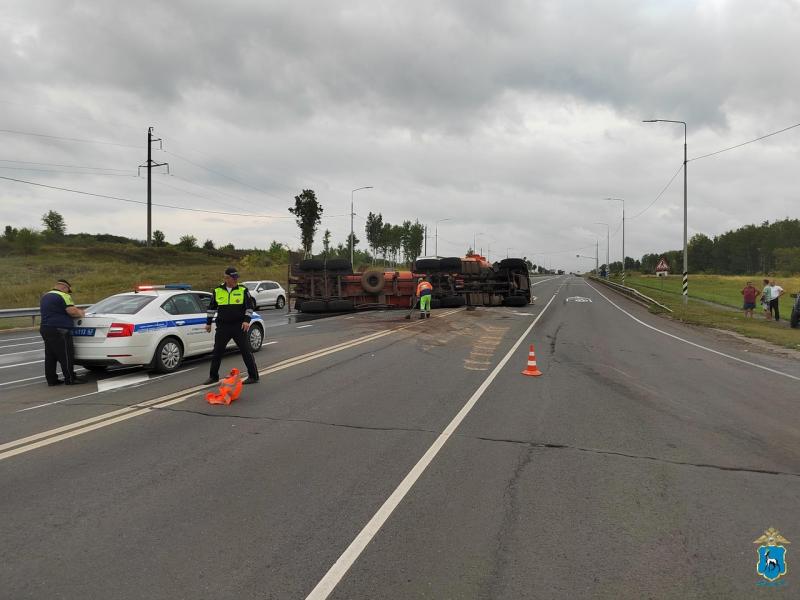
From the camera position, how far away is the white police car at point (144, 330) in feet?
28.3

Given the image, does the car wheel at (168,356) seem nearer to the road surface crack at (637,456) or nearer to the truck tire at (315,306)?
the road surface crack at (637,456)

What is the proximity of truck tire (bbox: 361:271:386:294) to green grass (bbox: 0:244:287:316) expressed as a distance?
13.6 metres

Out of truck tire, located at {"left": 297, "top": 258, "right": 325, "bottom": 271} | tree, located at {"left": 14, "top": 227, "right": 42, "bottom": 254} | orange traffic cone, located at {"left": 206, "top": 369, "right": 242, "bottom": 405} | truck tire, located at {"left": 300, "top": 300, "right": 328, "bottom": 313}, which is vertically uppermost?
tree, located at {"left": 14, "top": 227, "right": 42, "bottom": 254}

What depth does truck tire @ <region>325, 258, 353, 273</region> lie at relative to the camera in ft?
78.6

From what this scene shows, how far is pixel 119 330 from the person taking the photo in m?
8.65

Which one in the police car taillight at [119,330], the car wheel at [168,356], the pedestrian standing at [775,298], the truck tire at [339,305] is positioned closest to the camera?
the police car taillight at [119,330]

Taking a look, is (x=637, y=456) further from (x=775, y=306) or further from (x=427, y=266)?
(x=427, y=266)

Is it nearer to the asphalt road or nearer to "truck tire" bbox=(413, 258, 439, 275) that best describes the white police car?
the asphalt road

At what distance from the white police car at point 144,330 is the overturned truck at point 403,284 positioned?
13432mm

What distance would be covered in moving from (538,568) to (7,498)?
393cm

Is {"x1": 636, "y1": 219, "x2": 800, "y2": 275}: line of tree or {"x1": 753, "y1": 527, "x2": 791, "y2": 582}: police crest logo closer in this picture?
{"x1": 753, "y1": 527, "x2": 791, "y2": 582}: police crest logo

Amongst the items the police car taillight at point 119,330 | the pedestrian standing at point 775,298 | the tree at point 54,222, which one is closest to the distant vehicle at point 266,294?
the police car taillight at point 119,330

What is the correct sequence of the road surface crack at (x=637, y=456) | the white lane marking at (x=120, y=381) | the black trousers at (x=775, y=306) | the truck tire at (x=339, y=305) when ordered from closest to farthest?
the road surface crack at (x=637, y=456)
the white lane marking at (x=120, y=381)
the black trousers at (x=775, y=306)
the truck tire at (x=339, y=305)

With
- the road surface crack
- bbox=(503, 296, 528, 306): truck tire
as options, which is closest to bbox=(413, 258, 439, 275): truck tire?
bbox=(503, 296, 528, 306): truck tire
